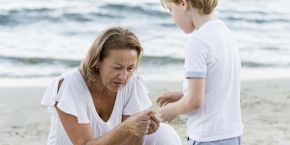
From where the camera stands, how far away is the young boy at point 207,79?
11.6 ft

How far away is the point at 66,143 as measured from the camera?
13.1ft

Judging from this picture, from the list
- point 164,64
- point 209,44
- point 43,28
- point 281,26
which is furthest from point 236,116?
point 281,26

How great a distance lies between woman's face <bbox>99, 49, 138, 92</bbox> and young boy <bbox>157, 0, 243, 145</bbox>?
271 millimetres

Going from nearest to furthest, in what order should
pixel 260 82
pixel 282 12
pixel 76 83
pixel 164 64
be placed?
pixel 76 83 < pixel 260 82 < pixel 164 64 < pixel 282 12

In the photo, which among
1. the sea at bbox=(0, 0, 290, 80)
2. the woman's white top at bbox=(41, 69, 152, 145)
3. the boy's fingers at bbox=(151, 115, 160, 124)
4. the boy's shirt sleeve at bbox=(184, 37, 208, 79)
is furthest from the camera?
the sea at bbox=(0, 0, 290, 80)

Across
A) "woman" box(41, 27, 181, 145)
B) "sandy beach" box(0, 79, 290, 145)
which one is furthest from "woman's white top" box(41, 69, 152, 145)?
"sandy beach" box(0, 79, 290, 145)

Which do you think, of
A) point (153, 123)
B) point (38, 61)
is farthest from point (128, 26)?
point (153, 123)

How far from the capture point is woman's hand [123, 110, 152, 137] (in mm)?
3652

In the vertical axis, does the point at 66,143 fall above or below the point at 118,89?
below

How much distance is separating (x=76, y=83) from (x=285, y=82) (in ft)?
15.5

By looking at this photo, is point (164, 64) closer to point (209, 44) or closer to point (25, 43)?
point (25, 43)

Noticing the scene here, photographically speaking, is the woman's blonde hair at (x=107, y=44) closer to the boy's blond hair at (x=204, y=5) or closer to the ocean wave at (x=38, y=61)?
the boy's blond hair at (x=204, y=5)

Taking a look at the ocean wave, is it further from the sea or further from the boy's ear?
the boy's ear

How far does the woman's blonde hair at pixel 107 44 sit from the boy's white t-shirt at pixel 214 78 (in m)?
0.35
